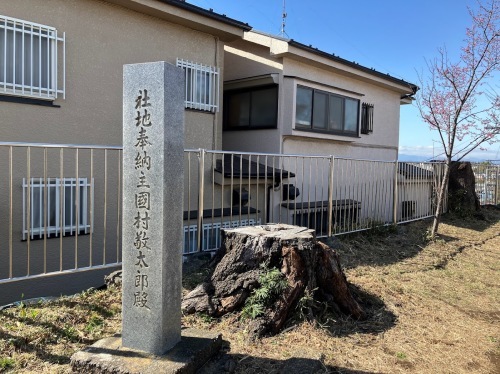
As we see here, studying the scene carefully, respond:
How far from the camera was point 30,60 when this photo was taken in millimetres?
6023

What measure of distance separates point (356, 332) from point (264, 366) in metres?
1.27

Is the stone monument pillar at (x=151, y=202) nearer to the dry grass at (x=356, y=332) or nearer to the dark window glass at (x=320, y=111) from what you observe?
the dry grass at (x=356, y=332)

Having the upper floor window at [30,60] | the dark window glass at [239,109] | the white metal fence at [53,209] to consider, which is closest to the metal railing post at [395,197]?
the dark window glass at [239,109]

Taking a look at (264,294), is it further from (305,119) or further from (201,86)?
(305,119)

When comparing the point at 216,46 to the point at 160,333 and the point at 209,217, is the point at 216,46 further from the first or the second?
the point at 160,333

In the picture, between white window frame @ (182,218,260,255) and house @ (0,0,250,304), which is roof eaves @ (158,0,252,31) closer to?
house @ (0,0,250,304)

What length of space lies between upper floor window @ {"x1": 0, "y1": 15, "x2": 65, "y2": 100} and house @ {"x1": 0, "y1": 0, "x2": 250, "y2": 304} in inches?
0.6

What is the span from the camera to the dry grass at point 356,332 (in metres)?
3.33

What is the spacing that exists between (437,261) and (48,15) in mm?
7666

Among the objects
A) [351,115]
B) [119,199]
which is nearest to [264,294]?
[119,199]

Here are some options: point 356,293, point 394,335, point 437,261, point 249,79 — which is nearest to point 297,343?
point 394,335

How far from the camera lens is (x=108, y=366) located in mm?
2844

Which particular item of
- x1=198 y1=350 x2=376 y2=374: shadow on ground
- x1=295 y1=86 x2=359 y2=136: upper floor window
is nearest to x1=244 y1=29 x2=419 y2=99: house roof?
x1=295 y1=86 x2=359 y2=136: upper floor window

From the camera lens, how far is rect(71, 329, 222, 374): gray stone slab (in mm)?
2818
